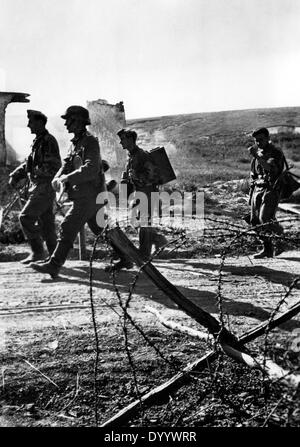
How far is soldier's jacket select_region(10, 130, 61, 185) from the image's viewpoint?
24.5 ft

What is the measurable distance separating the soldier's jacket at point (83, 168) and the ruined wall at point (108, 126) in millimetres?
8192

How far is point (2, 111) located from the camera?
64.6ft

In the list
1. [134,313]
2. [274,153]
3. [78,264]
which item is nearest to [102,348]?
[134,313]

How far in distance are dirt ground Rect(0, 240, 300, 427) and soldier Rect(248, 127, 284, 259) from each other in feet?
3.40

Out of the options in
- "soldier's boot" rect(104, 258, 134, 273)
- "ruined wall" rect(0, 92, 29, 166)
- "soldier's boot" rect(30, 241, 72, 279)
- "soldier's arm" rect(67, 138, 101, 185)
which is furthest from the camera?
"ruined wall" rect(0, 92, 29, 166)

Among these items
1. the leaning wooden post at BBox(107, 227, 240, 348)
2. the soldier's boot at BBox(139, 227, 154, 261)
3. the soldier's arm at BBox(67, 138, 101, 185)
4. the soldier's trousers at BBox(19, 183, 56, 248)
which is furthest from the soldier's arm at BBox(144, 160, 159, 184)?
the leaning wooden post at BBox(107, 227, 240, 348)

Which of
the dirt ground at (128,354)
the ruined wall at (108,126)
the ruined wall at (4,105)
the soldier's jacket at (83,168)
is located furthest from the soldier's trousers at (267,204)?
the ruined wall at (4,105)

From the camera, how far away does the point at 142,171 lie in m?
7.45

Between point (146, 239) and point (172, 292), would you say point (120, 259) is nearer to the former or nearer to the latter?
point (146, 239)

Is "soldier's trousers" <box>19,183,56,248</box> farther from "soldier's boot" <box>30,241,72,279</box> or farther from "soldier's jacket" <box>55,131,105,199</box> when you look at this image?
"soldier's boot" <box>30,241,72,279</box>

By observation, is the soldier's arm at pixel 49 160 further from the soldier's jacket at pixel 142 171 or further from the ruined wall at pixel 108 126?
the ruined wall at pixel 108 126

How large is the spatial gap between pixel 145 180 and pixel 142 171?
0.13m

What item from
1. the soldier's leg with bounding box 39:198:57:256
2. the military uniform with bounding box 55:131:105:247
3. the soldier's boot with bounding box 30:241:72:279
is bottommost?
the soldier's boot with bounding box 30:241:72:279
